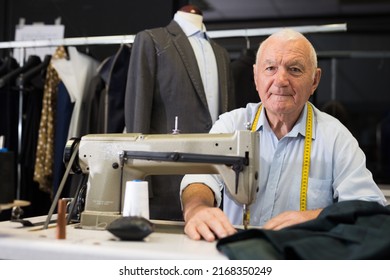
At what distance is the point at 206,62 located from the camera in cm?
287

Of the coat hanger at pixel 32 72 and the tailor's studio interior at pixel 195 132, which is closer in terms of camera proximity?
the tailor's studio interior at pixel 195 132

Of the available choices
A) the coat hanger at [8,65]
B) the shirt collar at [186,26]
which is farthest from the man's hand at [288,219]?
the coat hanger at [8,65]

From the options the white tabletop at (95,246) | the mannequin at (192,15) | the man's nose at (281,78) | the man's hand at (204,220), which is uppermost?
the mannequin at (192,15)

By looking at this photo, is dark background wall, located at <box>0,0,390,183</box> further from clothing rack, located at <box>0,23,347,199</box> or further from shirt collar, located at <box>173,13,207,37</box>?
shirt collar, located at <box>173,13,207,37</box>

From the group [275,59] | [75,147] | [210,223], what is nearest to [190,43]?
[275,59]

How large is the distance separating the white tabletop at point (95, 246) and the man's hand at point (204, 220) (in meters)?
0.03

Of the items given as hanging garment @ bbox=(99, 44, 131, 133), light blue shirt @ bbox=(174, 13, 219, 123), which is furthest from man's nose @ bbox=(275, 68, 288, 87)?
hanging garment @ bbox=(99, 44, 131, 133)

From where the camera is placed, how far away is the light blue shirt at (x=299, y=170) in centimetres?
180

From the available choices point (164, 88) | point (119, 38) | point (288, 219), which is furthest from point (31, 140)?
point (288, 219)

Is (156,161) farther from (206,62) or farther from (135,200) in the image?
(206,62)

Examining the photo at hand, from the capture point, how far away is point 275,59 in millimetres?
1853

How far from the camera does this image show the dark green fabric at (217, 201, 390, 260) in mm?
1113

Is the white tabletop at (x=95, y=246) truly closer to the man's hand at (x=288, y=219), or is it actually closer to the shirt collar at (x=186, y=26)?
the man's hand at (x=288, y=219)

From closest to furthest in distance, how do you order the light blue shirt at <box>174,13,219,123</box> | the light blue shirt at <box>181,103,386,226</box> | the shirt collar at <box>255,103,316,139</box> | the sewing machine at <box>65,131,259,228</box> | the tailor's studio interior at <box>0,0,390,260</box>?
the tailor's studio interior at <box>0,0,390,260</box>
the sewing machine at <box>65,131,259,228</box>
the light blue shirt at <box>181,103,386,226</box>
the shirt collar at <box>255,103,316,139</box>
the light blue shirt at <box>174,13,219,123</box>
